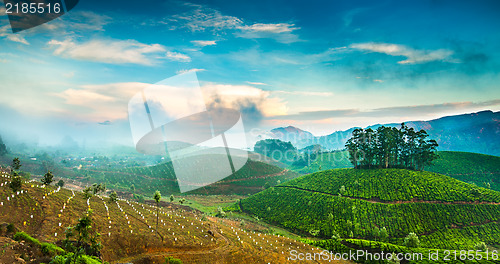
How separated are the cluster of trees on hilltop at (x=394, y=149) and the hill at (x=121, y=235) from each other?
231ft

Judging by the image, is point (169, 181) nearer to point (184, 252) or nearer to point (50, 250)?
point (184, 252)

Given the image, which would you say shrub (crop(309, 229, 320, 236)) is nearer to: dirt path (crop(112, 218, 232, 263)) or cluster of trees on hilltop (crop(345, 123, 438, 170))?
dirt path (crop(112, 218, 232, 263))

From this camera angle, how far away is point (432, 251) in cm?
5359

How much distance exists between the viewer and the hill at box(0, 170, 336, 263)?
3108cm

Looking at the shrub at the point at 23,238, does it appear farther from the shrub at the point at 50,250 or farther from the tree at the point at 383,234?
the tree at the point at 383,234

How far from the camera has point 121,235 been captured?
3844 centimetres

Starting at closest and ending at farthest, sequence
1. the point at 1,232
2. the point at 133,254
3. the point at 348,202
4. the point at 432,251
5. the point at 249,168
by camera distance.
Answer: the point at 1,232 < the point at 133,254 < the point at 432,251 < the point at 348,202 < the point at 249,168

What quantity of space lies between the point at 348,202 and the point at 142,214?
69449 mm

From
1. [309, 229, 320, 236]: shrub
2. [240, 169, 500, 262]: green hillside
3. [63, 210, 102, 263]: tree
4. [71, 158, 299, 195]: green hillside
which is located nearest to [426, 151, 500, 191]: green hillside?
[240, 169, 500, 262]: green hillside

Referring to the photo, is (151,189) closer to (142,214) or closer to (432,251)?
(142,214)

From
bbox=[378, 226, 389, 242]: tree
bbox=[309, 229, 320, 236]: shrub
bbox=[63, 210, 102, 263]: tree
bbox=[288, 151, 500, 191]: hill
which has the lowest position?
bbox=[309, 229, 320, 236]: shrub

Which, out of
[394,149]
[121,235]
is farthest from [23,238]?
[394,149]

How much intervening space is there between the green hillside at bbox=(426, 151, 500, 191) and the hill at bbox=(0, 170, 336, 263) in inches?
4435

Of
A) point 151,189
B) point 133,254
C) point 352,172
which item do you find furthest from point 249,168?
point 133,254
